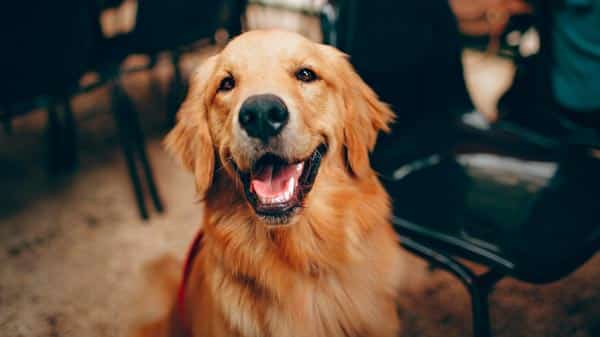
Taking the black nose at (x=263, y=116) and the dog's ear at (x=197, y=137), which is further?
the dog's ear at (x=197, y=137)

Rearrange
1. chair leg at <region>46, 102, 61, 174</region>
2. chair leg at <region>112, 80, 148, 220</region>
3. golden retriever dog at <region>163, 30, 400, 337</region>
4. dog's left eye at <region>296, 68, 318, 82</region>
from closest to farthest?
1. golden retriever dog at <region>163, 30, 400, 337</region>
2. dog's left eye at <region>296, 68, 318, 82</region>
3. chair leg at <region>112, 80, 148, 220</region>
4. chair leg at <region>46, 102, 61, 174</region>

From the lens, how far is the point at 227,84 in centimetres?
136

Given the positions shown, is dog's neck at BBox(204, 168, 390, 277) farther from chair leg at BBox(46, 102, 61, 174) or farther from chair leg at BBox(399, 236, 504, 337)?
Answer: chair leg at BBox(46, 102, 61, 174)

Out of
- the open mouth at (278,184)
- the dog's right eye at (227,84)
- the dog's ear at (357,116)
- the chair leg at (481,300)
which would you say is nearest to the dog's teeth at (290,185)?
the open mouth at (278,184)

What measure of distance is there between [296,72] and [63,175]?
2.49 meters

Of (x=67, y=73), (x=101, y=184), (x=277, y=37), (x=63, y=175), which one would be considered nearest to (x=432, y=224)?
(x=277, y=37)

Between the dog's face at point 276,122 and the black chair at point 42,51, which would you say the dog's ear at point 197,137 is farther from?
the black chair at point 42,51

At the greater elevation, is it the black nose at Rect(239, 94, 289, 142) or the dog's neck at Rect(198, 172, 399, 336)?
the black nose at Rect(239, 94, 289, 142)

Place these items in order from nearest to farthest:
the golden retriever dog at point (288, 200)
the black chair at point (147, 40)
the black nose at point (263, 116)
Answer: the black nose at point (263, 116) → the golden retriever dog at point (288, 200) → the black chair at point (147, 40)

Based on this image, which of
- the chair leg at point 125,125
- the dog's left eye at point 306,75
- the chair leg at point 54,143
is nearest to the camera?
the dog's left eye at point 306,75

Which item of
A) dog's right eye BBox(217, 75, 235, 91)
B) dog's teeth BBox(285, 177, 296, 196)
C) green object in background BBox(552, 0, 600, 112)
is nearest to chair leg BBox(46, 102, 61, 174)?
dog's right eye BBox(217, 75, 235, 91)

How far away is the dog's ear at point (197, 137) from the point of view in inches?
54.3

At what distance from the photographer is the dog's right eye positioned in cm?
135

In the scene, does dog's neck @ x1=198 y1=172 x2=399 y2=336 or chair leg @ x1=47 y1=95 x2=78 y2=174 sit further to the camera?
chair leg @ x1=47 y1=95 x2=78 y2=174
